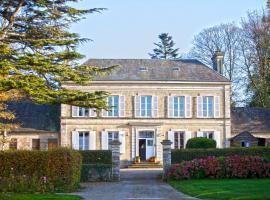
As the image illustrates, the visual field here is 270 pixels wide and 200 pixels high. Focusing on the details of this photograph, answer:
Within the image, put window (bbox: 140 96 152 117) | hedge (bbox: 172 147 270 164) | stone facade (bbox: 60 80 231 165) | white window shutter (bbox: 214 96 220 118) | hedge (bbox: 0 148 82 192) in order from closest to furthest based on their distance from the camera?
hedge (bbox: 0 148 82 192)
hedge (bbox: 172 147 270 164)
stone facade (bbox: 60 80 231 165)
window (bbox: 140 96 152 117)
white window shutter (bbox: 214 96 220 118)

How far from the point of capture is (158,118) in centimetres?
3953

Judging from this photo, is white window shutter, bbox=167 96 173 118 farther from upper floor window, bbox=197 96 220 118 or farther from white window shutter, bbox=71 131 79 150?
white window shutter, bbox=71 131 79 150

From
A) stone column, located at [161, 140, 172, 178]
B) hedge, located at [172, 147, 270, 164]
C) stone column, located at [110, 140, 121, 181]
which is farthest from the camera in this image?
hedge, located at [172, 147, 270, 164]

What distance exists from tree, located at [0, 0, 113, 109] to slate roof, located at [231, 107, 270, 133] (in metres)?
24.8

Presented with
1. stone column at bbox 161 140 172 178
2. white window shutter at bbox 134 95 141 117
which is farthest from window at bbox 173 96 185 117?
stone column at bbox 161 140 172 178

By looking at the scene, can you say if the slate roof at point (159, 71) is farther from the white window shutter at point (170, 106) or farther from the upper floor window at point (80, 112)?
the upper floor window at point (80, 112)

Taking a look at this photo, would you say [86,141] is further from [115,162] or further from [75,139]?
[115,162]

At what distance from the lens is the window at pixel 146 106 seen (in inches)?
1555

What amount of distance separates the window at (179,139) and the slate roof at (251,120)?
4.51m

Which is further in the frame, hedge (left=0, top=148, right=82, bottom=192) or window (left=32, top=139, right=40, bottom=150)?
window (left=32, top=139, right=40, bottom=150)

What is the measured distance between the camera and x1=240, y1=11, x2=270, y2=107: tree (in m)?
43.6

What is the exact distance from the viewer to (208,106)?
39.9 metres

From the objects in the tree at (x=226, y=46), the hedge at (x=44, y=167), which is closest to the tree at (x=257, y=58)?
the tree at (x=226, y=46)

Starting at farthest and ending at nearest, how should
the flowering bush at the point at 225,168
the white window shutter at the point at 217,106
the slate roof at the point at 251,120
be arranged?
the slate roof at the point at 251,120, the white window shutter at the point at 217,106, the flowering bush at the point at 225,168
